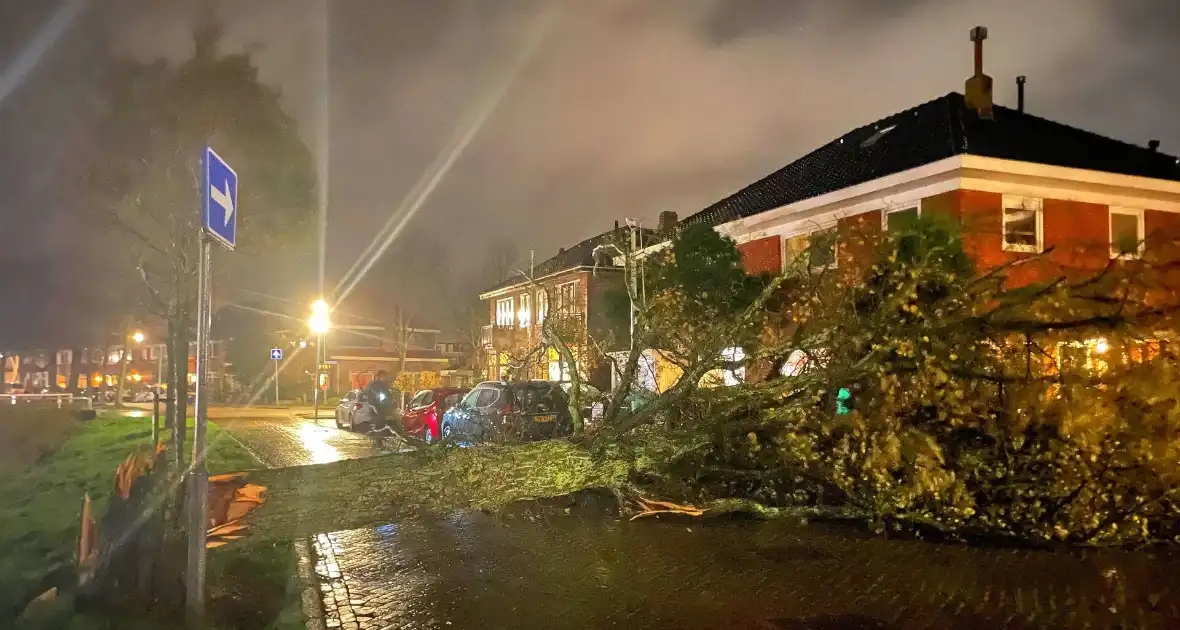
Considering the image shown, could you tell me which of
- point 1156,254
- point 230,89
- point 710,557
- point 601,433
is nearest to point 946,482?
point 710,557

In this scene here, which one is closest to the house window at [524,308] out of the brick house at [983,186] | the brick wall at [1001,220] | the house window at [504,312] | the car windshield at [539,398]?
the house window at [504,312]

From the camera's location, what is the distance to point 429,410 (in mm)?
17781

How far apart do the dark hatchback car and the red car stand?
5.15 ft

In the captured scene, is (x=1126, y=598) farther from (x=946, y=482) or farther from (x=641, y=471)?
(x=641, y=471)

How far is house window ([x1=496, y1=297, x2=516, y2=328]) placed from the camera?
37.5 metres

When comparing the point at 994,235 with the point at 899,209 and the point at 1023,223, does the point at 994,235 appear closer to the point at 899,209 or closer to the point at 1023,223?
the point at 1023,223

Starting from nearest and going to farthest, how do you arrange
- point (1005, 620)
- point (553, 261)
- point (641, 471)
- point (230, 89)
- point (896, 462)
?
point (1005, 620)
point (896, 462)
point (641, 471)
point (230, 89)
point (553, 261)

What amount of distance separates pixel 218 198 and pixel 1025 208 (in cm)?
1542

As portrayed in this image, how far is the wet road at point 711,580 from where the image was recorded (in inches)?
226

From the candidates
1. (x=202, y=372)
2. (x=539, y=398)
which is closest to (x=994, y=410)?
(x=202, y=372)

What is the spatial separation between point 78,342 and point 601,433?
39.9m

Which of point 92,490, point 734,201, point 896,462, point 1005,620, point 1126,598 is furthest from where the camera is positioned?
point 734,201

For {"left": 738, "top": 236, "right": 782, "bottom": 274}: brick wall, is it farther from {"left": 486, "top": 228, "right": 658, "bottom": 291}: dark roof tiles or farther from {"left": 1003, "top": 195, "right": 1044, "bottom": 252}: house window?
{"left": 486, "top": 228, "right": 658, "bottom": 291}: dark roof tiles

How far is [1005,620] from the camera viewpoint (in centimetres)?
568
